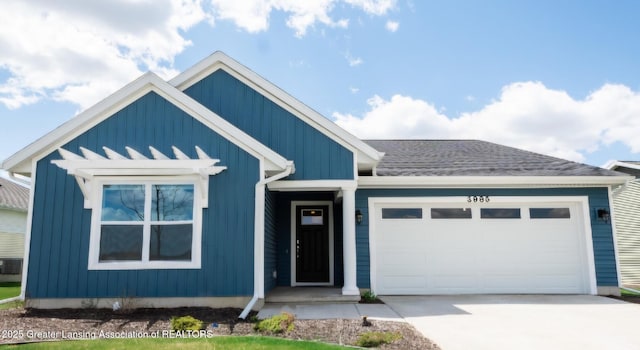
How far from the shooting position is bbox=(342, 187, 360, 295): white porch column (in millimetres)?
8758

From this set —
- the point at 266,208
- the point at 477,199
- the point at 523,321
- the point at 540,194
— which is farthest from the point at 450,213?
the point at 266,208

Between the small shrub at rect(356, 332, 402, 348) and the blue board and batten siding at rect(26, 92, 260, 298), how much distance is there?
9.82 ft

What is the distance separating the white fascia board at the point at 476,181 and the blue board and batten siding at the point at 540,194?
163 mm

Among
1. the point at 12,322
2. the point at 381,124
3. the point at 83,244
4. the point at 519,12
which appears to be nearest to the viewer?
the point at 12,322

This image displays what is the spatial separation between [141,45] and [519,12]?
9.28 metres

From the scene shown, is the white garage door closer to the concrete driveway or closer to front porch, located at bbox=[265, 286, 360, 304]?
the concrete driveway

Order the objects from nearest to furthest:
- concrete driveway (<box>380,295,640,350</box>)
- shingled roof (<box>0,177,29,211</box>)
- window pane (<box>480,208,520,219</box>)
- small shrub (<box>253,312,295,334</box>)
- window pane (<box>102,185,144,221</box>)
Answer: concrete driveway (<box>380,295,640,350</box>) → small shrub (<box>253,312,295,334</box>) → window pane (<box>102,185,144,221</box>) → window pane (<box>480,208,520,219</box>) → shingled roof (<box>0,177,29,211</box>)

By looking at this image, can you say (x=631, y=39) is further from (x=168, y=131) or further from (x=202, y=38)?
(x=168, y=131)

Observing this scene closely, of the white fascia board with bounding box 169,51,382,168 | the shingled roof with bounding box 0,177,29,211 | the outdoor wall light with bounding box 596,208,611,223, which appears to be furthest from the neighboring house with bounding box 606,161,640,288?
the shingled roof with bounding box 0,177,29,211

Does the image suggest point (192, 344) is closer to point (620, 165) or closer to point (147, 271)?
point (147, 271)

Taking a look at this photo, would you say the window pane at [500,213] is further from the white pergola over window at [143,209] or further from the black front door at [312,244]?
the white pergola over window at [143,209]

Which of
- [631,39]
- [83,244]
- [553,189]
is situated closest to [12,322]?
[83,244]

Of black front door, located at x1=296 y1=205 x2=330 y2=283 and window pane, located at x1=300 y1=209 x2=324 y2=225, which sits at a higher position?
window pane, located at x1=300 y1=209 x2=324 y2=225

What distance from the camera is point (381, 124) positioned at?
23.4 meters
